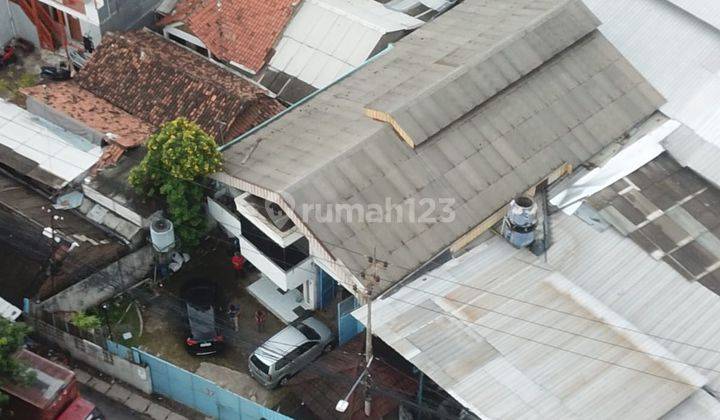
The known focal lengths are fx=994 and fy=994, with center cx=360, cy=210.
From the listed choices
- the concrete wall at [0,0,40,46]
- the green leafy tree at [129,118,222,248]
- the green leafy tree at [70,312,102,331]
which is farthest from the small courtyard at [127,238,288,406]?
the concrete wall at [0,0,40,46]

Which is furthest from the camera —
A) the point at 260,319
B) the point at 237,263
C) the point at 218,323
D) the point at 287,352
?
the point at 237,263

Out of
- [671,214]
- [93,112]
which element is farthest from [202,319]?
[671,214]

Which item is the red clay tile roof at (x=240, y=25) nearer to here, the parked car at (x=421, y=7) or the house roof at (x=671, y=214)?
the parked car at (x=421, y=7)

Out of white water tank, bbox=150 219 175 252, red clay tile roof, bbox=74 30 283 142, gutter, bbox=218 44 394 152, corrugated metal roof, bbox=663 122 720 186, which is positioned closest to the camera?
corrugated metal roof, bbox=663 122 720 186

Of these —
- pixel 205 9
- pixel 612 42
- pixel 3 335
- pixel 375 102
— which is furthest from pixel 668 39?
pixel 3 335

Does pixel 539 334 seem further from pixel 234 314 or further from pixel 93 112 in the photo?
pixel 93 112

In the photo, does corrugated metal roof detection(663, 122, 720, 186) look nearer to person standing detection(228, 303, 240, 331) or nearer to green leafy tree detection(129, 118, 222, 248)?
green leafy tree detection(129, 118, 222, 248)
